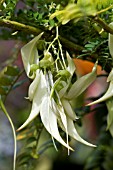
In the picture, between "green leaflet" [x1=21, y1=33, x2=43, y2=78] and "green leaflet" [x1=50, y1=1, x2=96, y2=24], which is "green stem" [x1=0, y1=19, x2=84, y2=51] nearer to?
"green leaflet" [x1=21, y1=33, x2=43, y2=78]

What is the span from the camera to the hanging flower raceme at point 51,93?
54cm

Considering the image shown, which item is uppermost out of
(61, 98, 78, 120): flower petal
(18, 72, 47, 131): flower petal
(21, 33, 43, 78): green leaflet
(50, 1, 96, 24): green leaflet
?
(50, 1, 96, 24): green leaflet

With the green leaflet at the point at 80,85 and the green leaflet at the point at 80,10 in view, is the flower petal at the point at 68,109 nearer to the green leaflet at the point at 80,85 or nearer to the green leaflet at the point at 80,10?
the green leaflet at the point at 80,85

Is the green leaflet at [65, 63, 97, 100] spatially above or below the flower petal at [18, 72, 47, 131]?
below

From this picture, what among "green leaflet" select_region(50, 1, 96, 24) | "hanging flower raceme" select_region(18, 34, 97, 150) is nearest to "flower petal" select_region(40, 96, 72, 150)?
"hanging flower raceme" select_region(18, 34, 97, 150)

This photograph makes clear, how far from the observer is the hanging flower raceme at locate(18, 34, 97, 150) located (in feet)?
1.78

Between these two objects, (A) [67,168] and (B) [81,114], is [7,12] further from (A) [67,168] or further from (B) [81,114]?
(A) [67,168]

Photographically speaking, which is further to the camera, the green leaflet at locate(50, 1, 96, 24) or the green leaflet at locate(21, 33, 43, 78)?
the green leaflet at locate(21, 33, 43, 78)

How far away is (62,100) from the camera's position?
1.83 feet

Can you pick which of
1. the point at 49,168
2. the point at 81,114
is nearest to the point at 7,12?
the point at 81,114

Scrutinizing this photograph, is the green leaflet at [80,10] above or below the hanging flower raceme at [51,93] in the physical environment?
above

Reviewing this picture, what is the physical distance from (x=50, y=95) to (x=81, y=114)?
0.99 ft

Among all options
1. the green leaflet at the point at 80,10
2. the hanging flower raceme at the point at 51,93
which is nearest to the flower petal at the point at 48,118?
the hanging flower raceme at the point at 51,93

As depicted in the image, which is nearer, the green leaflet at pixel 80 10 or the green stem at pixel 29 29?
the green leaflet at pixel 80 10
